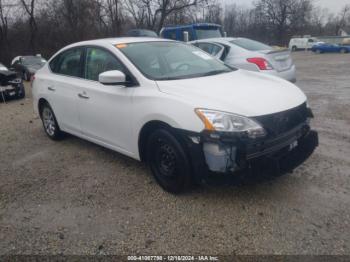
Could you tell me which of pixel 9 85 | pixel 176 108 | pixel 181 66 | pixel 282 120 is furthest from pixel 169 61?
pixel 9 85

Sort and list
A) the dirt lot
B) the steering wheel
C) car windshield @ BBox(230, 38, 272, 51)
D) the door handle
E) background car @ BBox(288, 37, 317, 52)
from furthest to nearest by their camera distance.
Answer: background car @ BBox(288, 37, 317, 52) → car windshield @ BBox(230, 38, 272, 51) → the door handle → the steering wheel → the dirt lot

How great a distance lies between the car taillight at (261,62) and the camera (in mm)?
6812

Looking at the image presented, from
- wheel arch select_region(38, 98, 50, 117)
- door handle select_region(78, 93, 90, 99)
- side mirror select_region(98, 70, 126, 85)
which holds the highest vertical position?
side mirror select_region(98, 70, 126, 85)

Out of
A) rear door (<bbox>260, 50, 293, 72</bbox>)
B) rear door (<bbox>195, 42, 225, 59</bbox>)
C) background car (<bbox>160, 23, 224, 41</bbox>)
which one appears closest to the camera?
rear door (<bbox>260, 50, 293, 72</bbox>)

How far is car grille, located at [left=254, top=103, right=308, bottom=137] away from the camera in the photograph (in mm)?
2891

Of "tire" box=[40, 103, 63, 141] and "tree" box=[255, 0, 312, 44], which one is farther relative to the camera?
"tree" box=[255, 0, 312, 44]

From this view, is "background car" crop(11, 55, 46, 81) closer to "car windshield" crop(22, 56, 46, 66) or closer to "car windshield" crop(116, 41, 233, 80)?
"car windshield" crop(22, 56, 46, 66)

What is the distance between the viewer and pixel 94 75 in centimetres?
417

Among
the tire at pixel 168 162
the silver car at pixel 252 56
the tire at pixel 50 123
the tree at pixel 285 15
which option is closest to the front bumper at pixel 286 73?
the silver car at pixel 252 56

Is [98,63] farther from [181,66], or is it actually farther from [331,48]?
[331,48]

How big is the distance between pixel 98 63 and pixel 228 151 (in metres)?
2.27

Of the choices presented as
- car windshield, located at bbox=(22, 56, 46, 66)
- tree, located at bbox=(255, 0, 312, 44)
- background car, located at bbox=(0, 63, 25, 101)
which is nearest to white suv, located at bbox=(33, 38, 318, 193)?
background car, located at bbox=(0, 63, 25, 101)

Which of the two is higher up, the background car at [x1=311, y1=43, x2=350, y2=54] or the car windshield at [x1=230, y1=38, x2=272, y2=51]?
the car windshield at [x1=230, y1=38, x2=272, y2=51]

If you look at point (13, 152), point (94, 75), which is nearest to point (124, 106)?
point (94, 75)
